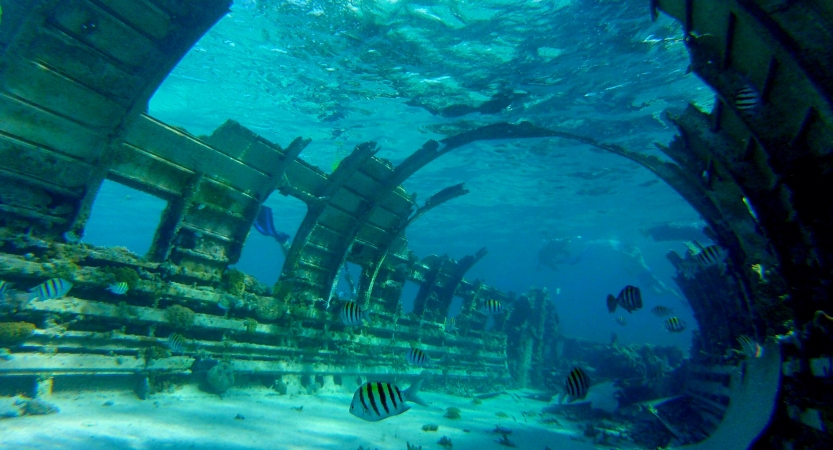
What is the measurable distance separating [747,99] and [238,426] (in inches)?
322

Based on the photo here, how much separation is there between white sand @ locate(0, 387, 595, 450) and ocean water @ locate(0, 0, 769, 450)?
38mm

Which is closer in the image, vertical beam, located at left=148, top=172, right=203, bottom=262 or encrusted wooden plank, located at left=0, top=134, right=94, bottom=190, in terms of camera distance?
encrusted wooden plank, located at left=0, top=134, right=94, bottom=190

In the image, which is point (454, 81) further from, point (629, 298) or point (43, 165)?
point (43, 165)

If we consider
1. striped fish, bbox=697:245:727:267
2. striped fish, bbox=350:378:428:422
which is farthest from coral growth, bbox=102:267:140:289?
striped fish, bbox=697:245:727:267

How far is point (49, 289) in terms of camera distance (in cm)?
546

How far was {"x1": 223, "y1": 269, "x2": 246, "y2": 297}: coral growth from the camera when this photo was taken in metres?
8.20

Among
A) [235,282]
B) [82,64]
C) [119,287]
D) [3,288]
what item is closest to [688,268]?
[235,282]

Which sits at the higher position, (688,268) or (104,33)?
(104,33)

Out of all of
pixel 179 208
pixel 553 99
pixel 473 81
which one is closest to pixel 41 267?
pixel 179 208

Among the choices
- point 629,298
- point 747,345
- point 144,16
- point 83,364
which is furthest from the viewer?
point 629,298

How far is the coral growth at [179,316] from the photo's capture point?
698cm

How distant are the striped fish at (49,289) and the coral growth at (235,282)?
115 inches

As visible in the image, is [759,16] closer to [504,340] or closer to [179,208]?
[179,208]

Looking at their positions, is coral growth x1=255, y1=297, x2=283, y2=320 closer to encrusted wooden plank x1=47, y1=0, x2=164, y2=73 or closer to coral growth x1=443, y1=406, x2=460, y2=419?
coral growth x1=443, y1=406, x2=460, y2=419
